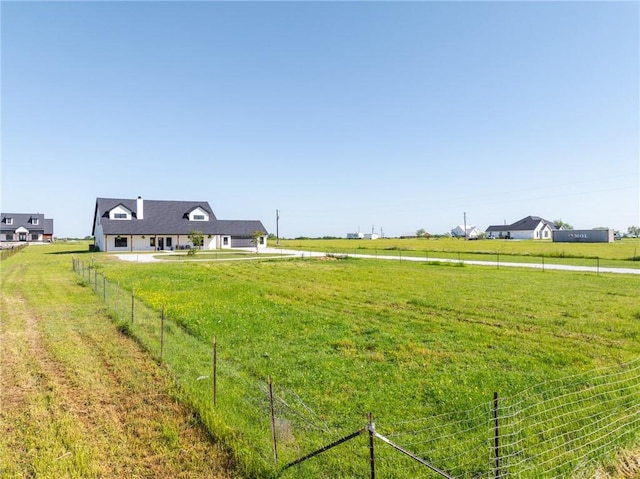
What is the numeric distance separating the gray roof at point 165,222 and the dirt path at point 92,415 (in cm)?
4184

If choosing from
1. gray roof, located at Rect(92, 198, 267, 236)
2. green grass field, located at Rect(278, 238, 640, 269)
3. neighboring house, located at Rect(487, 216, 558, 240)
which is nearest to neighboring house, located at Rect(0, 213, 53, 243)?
gray roof, located at Rect(92, 198, 267, 236)

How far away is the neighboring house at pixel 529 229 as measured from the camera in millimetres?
114938

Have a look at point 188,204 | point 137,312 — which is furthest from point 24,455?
point 188,204

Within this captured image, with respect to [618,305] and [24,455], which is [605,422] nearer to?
[24,455]

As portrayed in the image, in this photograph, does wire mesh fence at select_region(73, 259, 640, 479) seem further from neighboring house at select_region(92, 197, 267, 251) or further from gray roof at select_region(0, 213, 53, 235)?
gray roof at select_region(0, 213, 53, 235)

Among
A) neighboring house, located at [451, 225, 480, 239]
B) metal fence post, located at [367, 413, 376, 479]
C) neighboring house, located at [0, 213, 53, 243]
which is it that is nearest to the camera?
metal fence post, located at [367, 413, 376, 479]

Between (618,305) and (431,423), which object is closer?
(431,423)

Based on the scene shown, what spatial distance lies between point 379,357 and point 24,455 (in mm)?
6605

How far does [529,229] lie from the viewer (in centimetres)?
11494

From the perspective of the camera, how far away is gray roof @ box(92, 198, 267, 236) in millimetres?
49000

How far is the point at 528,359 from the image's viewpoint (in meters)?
8.70

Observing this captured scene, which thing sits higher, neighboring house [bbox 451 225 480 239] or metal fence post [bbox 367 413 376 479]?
neighboring house [bbox 451 225 480 239]

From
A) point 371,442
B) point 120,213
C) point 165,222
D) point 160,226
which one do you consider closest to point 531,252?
point 165,222

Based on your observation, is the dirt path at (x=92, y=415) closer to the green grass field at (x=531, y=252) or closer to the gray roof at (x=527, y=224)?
the green grass field at (x=531, y=252)
